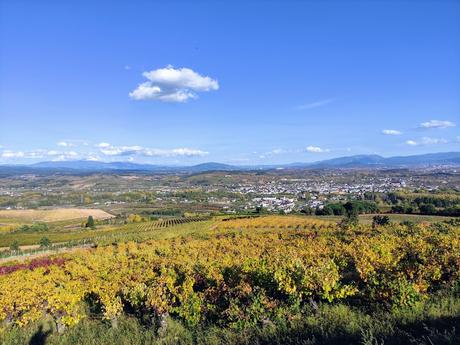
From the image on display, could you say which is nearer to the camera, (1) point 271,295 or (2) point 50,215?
(1) point 271,295

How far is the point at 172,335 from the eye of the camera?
36.5ft

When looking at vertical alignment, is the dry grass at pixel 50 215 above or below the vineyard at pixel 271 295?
below

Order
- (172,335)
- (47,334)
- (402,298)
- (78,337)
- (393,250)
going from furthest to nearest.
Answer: (393,250) < (47,334) < (78,337) < (172,335) < (402,298)

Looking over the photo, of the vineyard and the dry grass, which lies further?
the dry grass

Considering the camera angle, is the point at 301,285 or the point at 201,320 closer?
the point at 301,285

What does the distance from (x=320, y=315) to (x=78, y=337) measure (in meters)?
7.98

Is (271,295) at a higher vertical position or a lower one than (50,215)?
higher

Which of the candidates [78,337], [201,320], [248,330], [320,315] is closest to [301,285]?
[320,315]

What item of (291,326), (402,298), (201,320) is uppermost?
(402,298)

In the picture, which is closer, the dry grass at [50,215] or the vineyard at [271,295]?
the vineyard at [271,295]

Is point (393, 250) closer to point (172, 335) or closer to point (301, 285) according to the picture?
point (301, 285)

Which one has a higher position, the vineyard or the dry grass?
the vineyard

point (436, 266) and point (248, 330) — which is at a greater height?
point (436, 266)

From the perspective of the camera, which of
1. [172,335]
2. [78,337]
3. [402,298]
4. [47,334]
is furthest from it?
[47,334]
